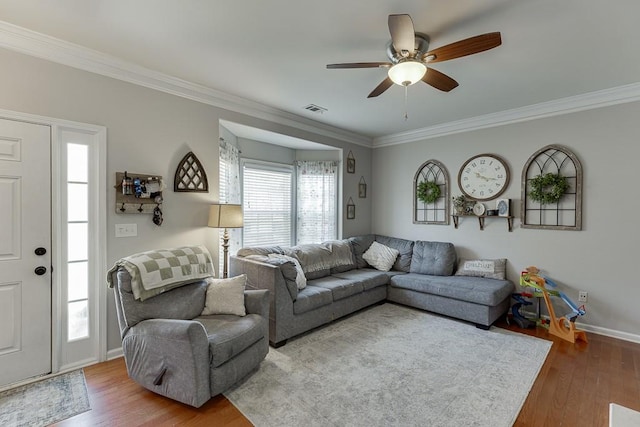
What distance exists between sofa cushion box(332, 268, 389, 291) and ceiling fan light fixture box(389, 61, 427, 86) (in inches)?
98.2

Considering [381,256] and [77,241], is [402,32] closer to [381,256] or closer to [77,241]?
[77,241]

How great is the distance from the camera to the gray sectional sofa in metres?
3.08

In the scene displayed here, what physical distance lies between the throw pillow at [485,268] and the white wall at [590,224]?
0.47ft

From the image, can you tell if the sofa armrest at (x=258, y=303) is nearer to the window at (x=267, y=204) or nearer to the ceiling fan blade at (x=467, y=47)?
the window at (x=267, y=204)

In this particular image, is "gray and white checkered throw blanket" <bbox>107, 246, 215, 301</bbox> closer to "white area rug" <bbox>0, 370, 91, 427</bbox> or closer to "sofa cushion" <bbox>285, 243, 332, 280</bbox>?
"white area rug" <bbox>0, 370, 91, 427</bbox>

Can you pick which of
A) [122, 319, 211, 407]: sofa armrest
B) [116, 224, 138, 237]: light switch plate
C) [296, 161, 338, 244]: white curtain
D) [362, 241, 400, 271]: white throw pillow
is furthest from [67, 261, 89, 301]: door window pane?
[362, 241, 400, 271]: white throw pillow

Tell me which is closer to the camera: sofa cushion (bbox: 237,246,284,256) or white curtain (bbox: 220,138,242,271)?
sofa cushion (bbox: 237,246,284,256)

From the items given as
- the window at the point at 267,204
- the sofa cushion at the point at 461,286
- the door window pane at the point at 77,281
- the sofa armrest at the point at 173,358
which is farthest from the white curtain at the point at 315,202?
the sofa armrest at the point at 173,358

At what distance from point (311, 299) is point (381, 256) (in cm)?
178

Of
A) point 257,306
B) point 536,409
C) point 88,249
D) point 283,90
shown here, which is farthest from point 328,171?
point 536,409

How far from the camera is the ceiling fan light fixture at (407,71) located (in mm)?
2094

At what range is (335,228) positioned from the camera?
16.8 feet

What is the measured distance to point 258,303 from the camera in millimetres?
2635

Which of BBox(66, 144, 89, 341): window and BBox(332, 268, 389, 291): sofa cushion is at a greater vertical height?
BBox(66, 144, 89, 341): window
